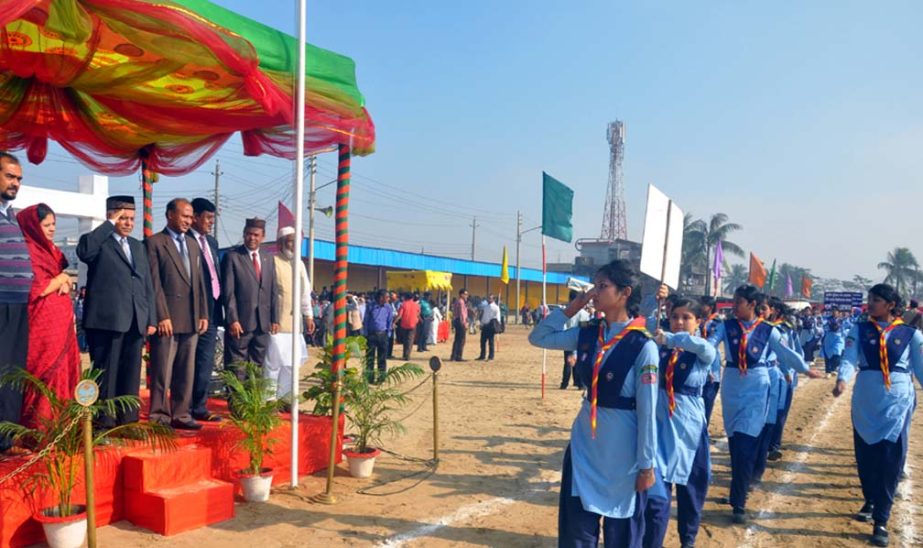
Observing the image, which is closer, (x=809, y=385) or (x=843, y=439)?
(x=843, y=439)

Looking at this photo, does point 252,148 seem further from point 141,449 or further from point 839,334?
point 839,334

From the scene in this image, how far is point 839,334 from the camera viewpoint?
18156 mm

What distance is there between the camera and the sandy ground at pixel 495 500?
186 inches

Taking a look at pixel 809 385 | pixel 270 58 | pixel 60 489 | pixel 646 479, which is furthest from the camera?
pixel 809 385

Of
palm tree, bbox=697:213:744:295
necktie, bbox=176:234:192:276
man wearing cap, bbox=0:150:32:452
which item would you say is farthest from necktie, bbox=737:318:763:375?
palm tree, bbox=697:213:744:295

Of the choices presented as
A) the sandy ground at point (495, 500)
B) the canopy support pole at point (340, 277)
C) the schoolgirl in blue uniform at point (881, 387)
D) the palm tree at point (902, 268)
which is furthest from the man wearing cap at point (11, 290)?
the palm tree at point (902, 268)

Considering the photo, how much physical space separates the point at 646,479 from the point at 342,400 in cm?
344

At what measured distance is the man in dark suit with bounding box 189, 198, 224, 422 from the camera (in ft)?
19.3

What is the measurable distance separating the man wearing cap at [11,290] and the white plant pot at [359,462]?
265cm

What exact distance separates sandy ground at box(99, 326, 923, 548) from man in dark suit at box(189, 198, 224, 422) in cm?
115

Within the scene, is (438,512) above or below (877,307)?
below

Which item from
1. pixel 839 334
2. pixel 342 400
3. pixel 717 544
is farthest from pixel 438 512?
pixel 839 334

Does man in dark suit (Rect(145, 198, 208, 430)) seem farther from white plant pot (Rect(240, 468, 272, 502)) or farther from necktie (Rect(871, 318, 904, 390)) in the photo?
necktie (Rect(871, 318, 904, 390))

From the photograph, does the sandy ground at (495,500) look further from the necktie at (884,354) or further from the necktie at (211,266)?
the necktie at (211,266)
